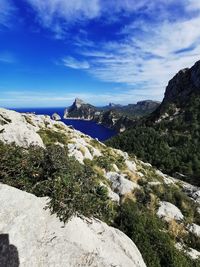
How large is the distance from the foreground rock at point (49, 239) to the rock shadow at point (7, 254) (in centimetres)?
2

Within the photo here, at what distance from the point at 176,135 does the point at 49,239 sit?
13848 cm

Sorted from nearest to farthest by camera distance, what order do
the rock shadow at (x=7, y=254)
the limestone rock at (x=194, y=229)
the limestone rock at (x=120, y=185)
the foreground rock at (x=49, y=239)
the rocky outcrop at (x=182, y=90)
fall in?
the rock shadow at (x=7, y=254), the foreground rock at (x=49, y=239), the limestone rock at (x=194, y=229), the limestone rock at (x=120, y=185), the rocky outcrop at (x=182, y=90)

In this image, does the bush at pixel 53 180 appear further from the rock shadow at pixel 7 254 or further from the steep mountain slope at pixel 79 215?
the rock shadow at pixel 7 254

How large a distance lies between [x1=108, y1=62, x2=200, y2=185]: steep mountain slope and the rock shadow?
275 ft

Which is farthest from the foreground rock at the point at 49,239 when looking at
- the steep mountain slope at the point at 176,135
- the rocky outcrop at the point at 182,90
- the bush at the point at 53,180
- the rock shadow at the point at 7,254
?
the rocky outcrop at the point at 182,90

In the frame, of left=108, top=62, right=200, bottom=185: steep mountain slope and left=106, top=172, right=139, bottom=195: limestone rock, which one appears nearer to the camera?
left=106, top=172, right=139, bottom=195: limestone rock

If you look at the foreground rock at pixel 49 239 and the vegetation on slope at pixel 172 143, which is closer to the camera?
the foreground rock at pixel 49 239

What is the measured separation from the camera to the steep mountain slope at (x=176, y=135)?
4321 inches

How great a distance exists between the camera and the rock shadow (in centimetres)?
688

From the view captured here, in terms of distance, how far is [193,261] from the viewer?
1388cm

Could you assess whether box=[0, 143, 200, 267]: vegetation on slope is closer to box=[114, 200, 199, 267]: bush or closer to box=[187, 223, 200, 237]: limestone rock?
box=[114, 200, 199, 267]: bush

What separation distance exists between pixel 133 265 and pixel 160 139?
446 ft

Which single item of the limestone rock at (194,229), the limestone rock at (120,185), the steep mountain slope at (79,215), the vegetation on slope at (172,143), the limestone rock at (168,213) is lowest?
the vegetation on slope at (172,143)

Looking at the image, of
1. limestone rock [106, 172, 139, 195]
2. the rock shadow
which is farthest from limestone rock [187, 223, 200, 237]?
the rock shadow
